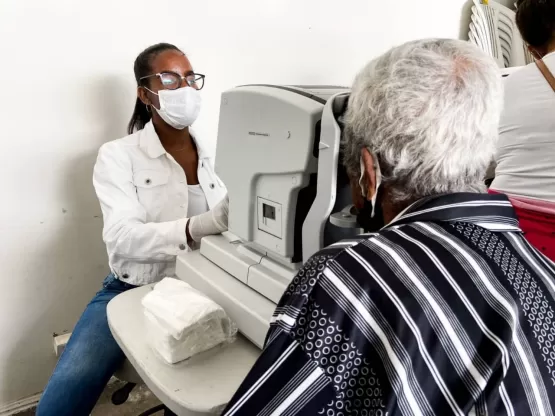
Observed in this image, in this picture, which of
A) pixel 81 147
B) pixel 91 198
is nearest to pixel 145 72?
pixel 81 147

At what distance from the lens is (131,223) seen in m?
1.32

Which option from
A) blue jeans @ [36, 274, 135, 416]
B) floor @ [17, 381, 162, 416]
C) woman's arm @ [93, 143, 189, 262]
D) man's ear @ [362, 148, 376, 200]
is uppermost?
man's ear @ [362, 148, 376, 200]

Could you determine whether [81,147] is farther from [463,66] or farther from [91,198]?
[463,66]

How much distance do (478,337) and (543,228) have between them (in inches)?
29.1

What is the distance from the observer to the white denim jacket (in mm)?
1268

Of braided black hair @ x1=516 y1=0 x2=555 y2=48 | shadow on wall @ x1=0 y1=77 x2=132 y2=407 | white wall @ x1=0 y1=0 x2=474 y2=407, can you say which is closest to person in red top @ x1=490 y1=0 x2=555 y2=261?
braided black hair @ x1=516 y1=0 x2=555 y2=48

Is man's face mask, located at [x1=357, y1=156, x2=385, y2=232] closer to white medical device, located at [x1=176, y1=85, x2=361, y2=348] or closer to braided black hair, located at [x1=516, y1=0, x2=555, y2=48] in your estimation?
white medical device, located at [x1=176, y1=85, x2=361, y2=348]

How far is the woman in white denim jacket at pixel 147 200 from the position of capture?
3.73 ft

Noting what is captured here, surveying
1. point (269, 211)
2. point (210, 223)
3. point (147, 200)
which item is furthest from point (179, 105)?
point (269, 211)

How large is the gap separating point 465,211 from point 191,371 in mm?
508

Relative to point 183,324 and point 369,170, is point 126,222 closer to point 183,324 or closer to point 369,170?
point 183,324

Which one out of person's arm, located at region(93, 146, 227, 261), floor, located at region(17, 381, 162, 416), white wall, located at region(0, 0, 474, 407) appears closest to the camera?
person's arm, located at region(93, 146, 227, 261)

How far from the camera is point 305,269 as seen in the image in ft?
2.07

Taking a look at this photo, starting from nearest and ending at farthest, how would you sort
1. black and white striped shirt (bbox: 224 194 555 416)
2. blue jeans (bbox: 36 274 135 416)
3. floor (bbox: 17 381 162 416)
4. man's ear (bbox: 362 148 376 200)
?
black and white striped shirt (bbox: 224 194 555 416), man's ear (bbox: 362 148 376 200), blue jeans (bbox: 36 274 135 416), floor (bbox: 17 381 162 416)
